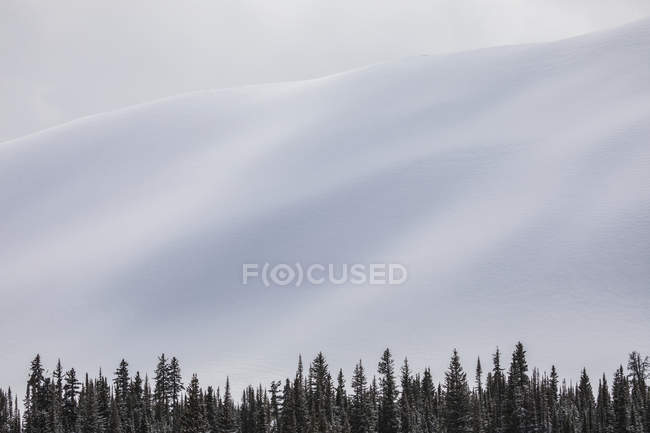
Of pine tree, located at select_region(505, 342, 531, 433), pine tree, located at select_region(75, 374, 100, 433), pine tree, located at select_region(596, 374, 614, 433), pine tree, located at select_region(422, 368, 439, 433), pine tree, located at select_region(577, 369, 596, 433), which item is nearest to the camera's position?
pine tree, located at select_region(505, 342, 531, 433)

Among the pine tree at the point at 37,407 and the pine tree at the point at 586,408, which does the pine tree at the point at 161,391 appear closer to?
the pine tree at the point at 37,407

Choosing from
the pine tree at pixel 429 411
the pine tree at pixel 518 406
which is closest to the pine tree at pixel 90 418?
the pine tree at pixel 429 411

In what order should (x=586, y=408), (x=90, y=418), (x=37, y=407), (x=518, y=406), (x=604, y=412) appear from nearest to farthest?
(x=518, y=406) → (x=90, y=418) → (x=37, y=407) → (x=604, y=412) → (x=586, y=408)

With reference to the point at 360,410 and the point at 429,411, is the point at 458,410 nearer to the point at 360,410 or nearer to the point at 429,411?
the point at 360,410

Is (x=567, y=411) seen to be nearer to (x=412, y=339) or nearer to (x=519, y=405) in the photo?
(x=519, y=405)

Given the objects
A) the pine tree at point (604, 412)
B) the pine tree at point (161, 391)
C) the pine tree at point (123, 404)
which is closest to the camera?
the pine tree at point (604, 412)

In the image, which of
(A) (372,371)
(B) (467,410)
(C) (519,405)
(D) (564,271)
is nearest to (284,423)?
(B) (467,410)

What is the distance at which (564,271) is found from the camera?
195750 mm

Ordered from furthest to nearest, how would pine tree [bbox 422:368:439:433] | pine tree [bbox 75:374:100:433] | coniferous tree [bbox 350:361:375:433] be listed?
pine tree [bbox 422:368:439:433] → pine tree [bbox 75:374:100:433] → coniferous tree [bbox 350:361:375:433]

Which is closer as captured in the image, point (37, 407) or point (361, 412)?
point (361, 412)

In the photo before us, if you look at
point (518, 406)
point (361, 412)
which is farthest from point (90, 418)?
point (518, 406)

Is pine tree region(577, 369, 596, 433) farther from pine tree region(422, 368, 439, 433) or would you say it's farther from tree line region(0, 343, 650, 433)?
pine tree region(422, 368, 439, 433)

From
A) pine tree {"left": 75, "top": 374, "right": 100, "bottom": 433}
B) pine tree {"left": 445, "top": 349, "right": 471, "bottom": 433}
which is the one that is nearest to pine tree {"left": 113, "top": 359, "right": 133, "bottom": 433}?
pine tree {"left": 75, "top": 374, "right": 100, "bottom": 433}

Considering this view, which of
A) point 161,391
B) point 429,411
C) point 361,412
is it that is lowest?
point 361,412
